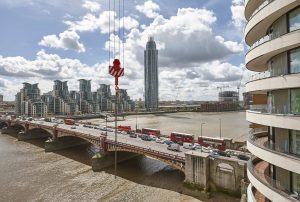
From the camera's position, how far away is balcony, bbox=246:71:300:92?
540 inches

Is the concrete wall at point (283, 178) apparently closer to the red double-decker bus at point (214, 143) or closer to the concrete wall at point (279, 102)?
the concrete wall at point (279, 102)

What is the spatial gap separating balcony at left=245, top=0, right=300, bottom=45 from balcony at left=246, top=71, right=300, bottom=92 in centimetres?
352

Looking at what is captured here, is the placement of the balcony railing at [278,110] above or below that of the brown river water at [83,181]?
above

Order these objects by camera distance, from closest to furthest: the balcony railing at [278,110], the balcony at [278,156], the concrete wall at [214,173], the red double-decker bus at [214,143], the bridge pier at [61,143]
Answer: the balcony at [278,156]
the balcony railing at [278,110]
the concrete wall at [214,173]
the red double-decker bus at [214,143]
the bridge pier at [61,143]

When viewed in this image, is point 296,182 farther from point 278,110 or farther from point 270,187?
point 278,110

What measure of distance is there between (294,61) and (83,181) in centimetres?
4073

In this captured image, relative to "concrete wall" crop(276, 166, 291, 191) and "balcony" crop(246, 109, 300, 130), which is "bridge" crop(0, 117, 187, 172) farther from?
"concrete wall" crop(276, 166, 291, 191)

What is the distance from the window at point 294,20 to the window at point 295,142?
619 centimetres

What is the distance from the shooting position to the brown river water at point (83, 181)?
124 ft

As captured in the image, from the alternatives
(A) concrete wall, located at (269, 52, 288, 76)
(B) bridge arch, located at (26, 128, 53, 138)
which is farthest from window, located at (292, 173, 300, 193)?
(B) bridge arch, located at (26, 128, 53, 138)

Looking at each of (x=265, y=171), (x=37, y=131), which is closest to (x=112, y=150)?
(x=265, y=171)

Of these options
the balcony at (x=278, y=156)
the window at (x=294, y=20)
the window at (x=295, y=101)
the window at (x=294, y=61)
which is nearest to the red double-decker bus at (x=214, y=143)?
the balcony at (x=278, y=156)

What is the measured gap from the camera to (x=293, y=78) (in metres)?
13.7

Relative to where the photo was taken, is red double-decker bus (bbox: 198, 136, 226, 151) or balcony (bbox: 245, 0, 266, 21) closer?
balcony (bbox: 245, 0, 266, 21)
